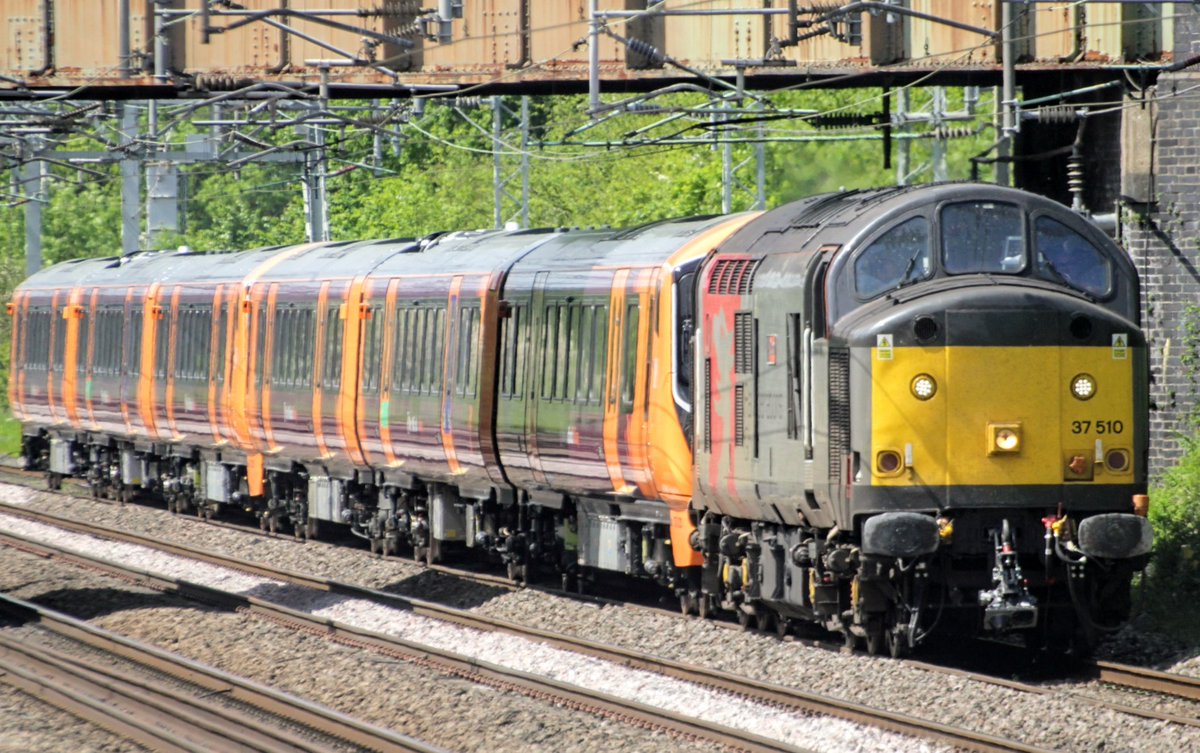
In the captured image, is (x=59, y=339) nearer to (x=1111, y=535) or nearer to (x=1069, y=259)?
(x=1069, y=259)

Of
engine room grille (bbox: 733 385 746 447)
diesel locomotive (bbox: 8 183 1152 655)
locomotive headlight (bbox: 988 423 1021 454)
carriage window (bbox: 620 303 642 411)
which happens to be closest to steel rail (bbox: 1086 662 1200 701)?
diesel locomotive (bbox: 8 183 1152 655)

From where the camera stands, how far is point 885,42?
21188 mm

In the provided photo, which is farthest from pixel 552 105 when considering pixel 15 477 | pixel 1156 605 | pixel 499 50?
pixel 1156 605

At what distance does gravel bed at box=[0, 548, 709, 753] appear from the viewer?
11.9m

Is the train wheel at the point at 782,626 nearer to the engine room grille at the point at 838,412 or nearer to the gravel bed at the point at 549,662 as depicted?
the gravel bed at the point at 549,662

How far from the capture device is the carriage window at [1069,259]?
44.4 feet

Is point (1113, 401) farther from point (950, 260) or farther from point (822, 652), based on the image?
point (822, 652)

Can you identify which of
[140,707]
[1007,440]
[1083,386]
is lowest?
[140,707]

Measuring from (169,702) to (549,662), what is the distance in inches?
113

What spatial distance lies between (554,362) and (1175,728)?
808 cm

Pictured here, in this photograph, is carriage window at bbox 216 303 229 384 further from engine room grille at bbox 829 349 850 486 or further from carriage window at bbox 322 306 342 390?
engine room grille at bbox 829 349 850 486

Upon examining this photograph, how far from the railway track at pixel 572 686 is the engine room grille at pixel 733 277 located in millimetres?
2670

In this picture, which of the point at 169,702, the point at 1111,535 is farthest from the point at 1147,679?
the point at 169,702

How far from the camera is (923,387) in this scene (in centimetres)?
1296
